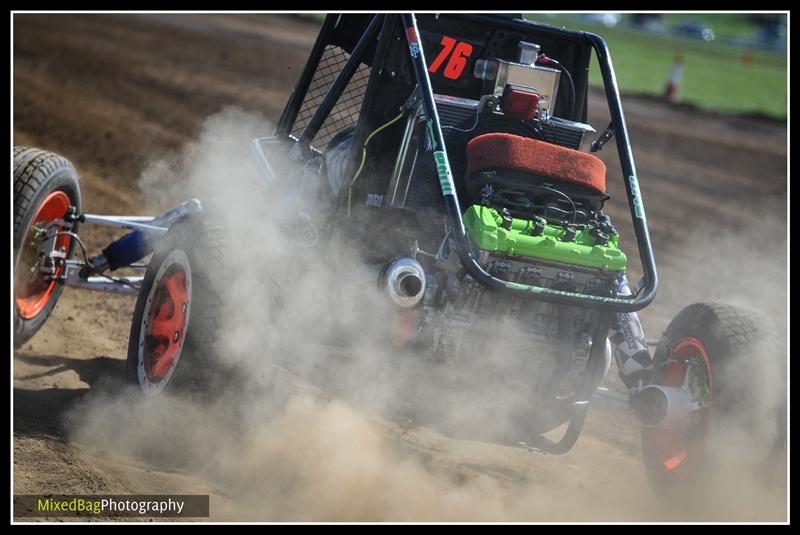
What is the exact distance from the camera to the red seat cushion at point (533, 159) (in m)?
4.79

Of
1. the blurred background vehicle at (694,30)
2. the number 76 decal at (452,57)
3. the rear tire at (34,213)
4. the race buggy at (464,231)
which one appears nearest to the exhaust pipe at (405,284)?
the race buggy at (464,231)

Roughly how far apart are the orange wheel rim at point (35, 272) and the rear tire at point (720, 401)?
353 centimetres

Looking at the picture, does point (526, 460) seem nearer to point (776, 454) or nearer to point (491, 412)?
point (491, 412)

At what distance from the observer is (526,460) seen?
5551mm

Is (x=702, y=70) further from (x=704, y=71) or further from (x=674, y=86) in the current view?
(x=674, y=86)

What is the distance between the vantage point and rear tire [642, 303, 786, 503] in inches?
191

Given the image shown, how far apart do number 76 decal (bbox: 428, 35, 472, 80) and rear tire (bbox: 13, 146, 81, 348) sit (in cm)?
225

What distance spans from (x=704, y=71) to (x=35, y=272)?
22331 mm

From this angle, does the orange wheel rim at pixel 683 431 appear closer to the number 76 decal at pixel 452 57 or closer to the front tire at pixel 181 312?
the number 76 decal at pixel 452 57

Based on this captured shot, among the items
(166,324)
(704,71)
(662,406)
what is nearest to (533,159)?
(662,406)

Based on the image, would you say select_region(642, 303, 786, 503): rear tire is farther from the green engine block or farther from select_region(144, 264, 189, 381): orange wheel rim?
select_region(144, 264, 189, 381): orange wheel rim
